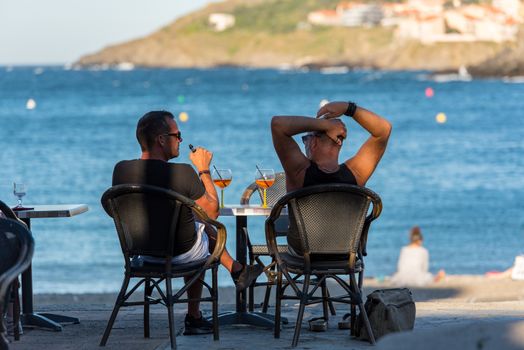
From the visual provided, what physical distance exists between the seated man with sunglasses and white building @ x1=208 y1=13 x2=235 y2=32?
164091 millimetres

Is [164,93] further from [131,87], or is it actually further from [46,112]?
[46,112]

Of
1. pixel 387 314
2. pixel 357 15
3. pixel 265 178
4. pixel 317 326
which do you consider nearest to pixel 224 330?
pixel 317 326

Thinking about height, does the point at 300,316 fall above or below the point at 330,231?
below

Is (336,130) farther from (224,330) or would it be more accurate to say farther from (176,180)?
(224,330)

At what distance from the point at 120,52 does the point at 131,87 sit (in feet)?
278

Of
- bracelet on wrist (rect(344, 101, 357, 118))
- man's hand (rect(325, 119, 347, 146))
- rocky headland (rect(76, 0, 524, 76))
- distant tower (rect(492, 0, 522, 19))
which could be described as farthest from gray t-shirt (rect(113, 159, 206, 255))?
distant tower (rect(492, 0, 522, 19))

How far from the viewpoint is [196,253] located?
17.4 ft

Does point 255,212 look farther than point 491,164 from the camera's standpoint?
No

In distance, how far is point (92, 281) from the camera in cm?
1433

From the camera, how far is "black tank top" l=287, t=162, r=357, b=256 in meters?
5.27

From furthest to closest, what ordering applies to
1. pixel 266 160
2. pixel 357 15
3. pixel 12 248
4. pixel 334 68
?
pixel 357 15 < pixel 334 68 < pixel 266 160 < pixel 12 248

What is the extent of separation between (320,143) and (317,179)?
160 mm

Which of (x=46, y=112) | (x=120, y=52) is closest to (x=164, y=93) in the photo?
(x=46, y=112)

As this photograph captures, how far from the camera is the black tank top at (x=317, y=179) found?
17.3 feet
